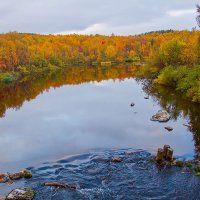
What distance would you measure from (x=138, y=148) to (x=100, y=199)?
942cm

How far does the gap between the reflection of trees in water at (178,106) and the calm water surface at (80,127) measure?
0.24m

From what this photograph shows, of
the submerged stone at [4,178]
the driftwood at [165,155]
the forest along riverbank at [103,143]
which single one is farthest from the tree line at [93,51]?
the submerged stone at [4,178]

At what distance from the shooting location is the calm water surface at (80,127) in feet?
90.4

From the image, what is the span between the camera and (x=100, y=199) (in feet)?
60.0

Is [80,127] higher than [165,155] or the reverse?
higher

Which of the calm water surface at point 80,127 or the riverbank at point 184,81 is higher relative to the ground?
the riverbank at point 184,81

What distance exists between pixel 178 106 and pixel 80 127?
14.3 metres

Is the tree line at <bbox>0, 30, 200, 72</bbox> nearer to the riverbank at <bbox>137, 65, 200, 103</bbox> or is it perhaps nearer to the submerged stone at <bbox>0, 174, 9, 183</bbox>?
the riverbank at <bbox>137, 65, 200, 103</bbox>

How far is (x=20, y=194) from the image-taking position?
18.7 metres

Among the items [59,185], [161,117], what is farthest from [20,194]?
[161,117]

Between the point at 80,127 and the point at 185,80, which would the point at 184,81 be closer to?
the point at 185,80

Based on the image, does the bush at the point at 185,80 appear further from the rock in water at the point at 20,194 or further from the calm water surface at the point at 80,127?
the rock in water at the point at 20,194

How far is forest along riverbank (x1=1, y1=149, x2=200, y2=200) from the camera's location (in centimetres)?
1884

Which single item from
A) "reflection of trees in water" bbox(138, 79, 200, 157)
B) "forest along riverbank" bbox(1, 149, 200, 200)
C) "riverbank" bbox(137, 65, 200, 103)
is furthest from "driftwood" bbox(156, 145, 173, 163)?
"riverbank" bbox(137, 65, 200, 103)
